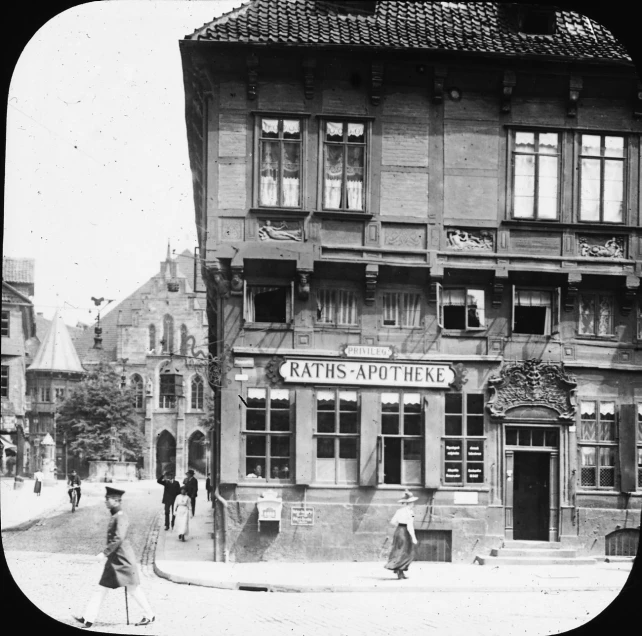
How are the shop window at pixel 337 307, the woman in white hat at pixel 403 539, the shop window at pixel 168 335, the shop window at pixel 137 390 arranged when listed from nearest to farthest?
the woman in white hat at pixel 403 539, the shop window at pixel 337 307, the shop window at pixel 137 390, the shop window at pixel 168 335

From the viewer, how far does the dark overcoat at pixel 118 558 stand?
15664 millimetres

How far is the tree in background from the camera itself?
1692cm

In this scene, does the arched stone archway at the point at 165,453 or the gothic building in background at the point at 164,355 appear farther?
the arched stone archway at the point at 165,453

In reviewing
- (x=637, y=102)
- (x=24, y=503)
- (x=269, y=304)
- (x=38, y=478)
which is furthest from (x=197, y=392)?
(x=637, y=102)

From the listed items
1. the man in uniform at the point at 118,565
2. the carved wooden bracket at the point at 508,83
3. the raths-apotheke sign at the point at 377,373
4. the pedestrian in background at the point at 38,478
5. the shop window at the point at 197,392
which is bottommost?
the man in uniform at the point at 118,565

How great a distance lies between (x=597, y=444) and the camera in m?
16.9

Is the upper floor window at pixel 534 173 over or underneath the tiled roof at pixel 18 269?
over

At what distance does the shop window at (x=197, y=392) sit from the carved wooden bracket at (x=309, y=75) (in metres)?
4.22

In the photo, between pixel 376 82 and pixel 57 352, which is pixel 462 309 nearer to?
pixel 376 82

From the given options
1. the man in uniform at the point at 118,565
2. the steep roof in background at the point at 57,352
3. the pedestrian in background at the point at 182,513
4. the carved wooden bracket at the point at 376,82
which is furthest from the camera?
the pedestrian in background at the point at 182,513

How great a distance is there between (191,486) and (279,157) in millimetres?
5035

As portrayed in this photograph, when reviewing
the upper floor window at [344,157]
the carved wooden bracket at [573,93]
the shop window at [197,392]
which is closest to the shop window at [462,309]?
the upper floor window at [344,157]

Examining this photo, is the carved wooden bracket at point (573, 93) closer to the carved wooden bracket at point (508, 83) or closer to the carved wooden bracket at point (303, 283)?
the carved wooden bracket at point (508, 83)

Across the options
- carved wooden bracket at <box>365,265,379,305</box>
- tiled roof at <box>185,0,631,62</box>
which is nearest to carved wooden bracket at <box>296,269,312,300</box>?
carved wooden bracket at <box>365,265,379,305</box>
